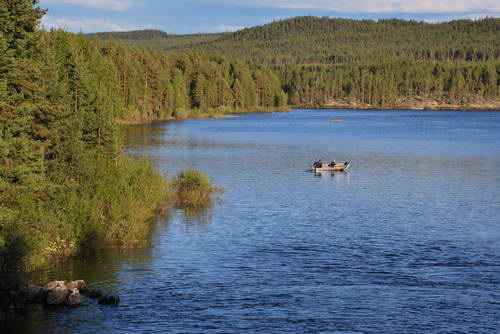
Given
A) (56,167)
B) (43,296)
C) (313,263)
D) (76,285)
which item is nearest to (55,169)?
(56,167)

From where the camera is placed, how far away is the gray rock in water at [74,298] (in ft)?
77.5

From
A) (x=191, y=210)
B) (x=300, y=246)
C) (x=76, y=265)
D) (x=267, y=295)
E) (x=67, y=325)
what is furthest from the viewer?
(x=191, y=210)

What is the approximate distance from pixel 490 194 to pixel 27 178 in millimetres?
36384

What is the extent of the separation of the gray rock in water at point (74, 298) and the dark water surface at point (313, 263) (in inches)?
28.1

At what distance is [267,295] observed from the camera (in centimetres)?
2552

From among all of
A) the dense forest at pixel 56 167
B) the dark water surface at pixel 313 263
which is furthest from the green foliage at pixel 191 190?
the dark water surface at pixel 313 263

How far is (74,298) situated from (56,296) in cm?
62

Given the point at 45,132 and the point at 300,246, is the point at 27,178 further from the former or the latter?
the point at 300,246

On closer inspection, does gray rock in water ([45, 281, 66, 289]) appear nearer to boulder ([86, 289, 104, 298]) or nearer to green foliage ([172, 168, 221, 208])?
boulder ([86, 289, 104, 298])

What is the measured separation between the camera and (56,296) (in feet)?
77.6

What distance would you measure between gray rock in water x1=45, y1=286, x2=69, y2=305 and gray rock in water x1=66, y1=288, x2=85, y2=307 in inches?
6.8

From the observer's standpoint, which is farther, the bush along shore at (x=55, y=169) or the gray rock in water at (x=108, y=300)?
the bush along shore at (x=55, y=169)

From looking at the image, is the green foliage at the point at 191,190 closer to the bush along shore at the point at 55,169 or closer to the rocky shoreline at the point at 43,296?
the bush along shore at the point at 55,169

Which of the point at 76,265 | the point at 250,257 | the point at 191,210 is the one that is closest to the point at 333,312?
the point at 250,257
